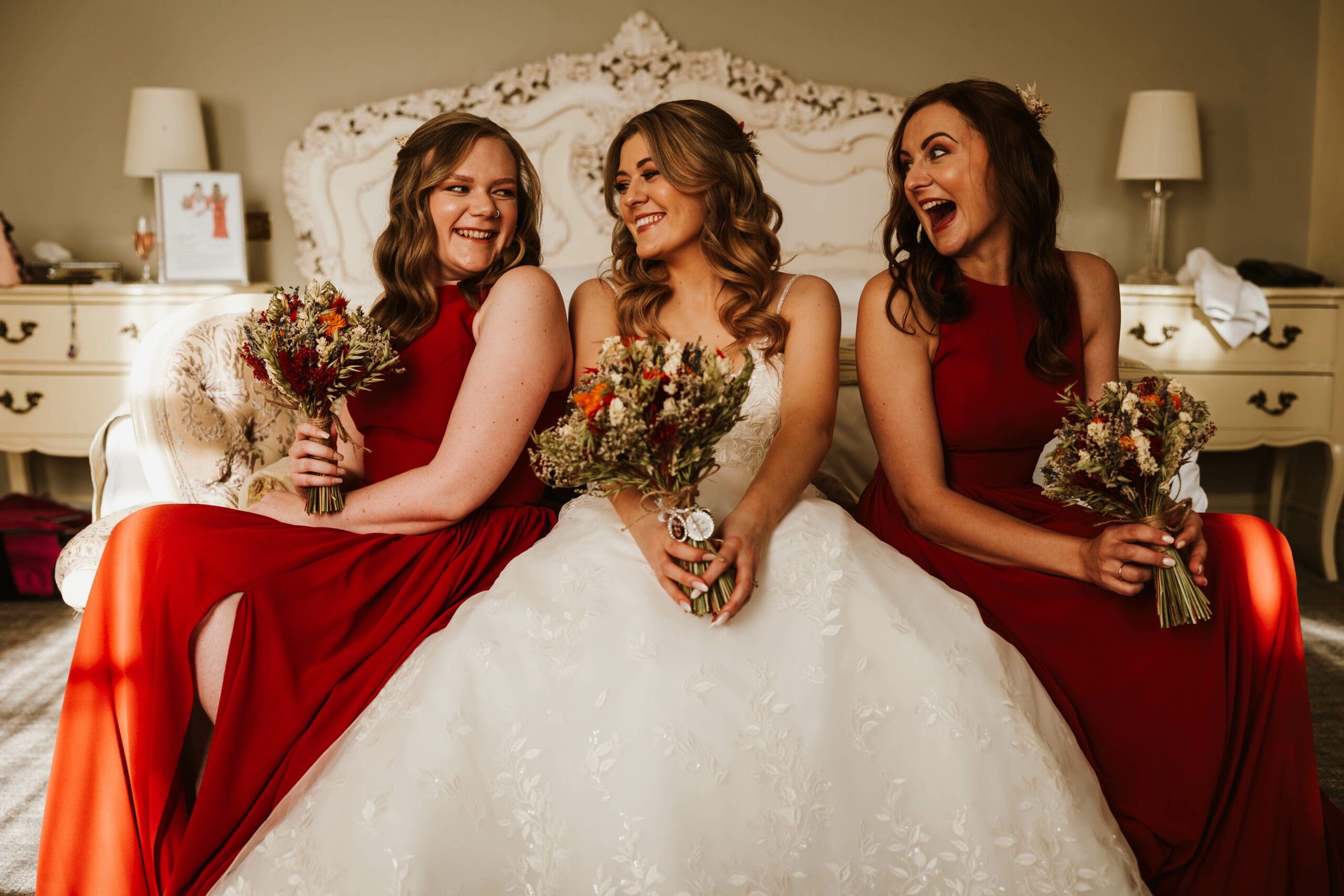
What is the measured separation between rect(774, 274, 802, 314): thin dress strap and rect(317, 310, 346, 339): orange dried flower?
0.90 m

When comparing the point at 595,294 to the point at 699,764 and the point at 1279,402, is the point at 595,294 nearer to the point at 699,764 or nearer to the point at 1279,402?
the point at 699,764

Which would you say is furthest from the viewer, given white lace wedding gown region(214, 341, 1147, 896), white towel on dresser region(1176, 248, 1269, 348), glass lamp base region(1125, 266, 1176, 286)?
glass lamp base region(1125, 266, 1176, 286)

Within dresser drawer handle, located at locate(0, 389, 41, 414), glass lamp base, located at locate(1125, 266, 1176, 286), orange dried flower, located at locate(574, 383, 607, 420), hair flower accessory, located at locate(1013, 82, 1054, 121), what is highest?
hair flower accessory, located at locate(1013, 82, 1054, 121)

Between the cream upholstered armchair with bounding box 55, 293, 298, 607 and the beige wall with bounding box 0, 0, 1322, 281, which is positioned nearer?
the cream upholstered armchair with bounding box 55, 293, 298, 607

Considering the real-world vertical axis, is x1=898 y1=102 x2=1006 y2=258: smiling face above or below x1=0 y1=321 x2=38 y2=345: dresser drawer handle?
above

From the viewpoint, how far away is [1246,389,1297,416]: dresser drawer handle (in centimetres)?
427

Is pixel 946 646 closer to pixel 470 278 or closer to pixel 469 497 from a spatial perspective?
pixel 469 497

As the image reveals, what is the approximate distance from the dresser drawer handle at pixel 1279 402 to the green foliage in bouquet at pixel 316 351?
3837 mm

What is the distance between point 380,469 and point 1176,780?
1546 mm

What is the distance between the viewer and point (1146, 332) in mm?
4293

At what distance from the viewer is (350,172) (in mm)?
4734

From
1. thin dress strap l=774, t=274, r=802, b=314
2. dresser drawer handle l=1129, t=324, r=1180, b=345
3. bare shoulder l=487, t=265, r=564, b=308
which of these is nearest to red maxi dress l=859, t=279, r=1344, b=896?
thin dress strap l=774, t=274, r=802, b=314

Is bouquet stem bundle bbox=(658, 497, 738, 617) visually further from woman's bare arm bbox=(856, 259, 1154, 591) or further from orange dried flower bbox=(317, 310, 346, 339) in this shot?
orange dried flower bbox=(317, 310, 346, 339)

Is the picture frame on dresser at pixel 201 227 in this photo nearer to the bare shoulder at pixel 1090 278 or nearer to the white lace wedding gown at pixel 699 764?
the white lace wedding gown at pixel 699 764
